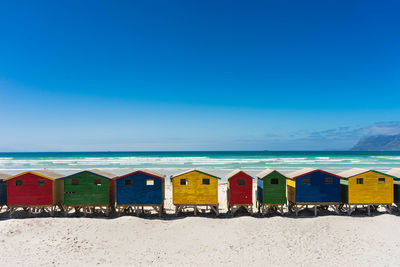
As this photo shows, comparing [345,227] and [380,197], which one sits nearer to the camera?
[345,227]

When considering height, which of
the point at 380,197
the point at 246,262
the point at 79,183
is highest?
the point at 79,183

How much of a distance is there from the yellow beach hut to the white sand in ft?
4.02

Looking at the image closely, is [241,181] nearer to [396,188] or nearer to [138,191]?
[138,191]

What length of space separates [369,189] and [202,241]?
14.4 metres

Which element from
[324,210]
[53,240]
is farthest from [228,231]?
[53,240]

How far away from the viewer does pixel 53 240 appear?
17.8m

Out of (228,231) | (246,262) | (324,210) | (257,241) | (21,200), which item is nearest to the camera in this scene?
(246,262)

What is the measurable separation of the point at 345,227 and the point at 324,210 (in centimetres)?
426

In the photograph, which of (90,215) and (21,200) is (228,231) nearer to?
(90,215)

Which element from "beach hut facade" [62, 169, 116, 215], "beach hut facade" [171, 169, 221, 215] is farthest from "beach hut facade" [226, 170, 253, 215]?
"beach hut facade" [62, 169, 116, 215]

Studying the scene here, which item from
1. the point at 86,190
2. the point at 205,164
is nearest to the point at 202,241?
the point at 86,190

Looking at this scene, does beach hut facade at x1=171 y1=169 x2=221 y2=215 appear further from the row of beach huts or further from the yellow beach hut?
the yellow beach hut

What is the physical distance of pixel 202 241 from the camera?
17.8m

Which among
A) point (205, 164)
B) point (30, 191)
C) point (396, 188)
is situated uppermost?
point (30, 191)
